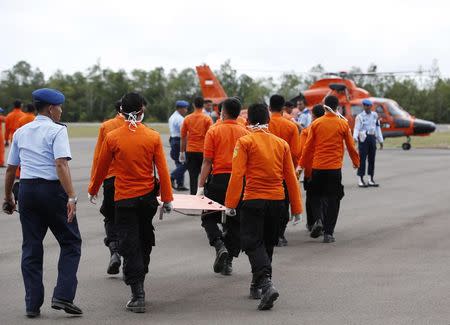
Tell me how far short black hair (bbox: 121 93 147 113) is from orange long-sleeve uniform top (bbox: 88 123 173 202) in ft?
0.47

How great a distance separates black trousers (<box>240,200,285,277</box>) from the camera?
25.2 feet

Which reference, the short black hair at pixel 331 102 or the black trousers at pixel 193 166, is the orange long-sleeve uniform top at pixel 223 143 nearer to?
the short black hair at pixel 331 102

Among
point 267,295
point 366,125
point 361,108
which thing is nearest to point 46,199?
point 267,295

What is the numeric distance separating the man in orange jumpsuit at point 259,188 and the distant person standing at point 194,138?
23.9 ft

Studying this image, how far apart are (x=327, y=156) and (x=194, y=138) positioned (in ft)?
13.8

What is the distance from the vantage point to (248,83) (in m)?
130

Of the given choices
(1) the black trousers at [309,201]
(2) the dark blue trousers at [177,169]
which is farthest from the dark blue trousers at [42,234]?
(2) the dark blue trousers at [177,169]

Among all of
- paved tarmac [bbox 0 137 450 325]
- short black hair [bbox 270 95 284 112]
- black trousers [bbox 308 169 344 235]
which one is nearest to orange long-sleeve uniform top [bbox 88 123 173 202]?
paved tarmac [bbox 0 137 450 325]

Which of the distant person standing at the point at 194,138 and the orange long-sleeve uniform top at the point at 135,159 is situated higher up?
the orange long-sleeve uniform top at the point at 135,159

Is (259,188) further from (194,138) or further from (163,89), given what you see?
(163,89)

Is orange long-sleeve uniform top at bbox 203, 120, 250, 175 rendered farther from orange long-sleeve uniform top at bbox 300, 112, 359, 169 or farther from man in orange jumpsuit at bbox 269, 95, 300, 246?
orange long-sleeve uniform top at bbox 300, 112, 359, 169

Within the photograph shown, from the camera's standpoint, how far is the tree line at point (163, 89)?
104m

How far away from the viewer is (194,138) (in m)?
15.4

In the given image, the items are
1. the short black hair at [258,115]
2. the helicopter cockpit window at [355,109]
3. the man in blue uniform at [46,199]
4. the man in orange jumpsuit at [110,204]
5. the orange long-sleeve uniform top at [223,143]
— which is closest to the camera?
the man in blue uniform at [46,199]
